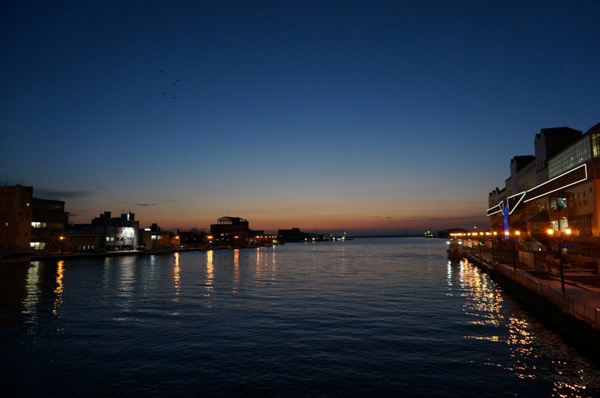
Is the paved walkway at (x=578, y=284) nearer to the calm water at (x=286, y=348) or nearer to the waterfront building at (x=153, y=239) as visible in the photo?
the calm water at (x=286, y=348)

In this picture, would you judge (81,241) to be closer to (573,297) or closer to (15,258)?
(15,258)

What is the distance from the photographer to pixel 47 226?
13212 cm

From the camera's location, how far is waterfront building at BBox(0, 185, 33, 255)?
4535 inches

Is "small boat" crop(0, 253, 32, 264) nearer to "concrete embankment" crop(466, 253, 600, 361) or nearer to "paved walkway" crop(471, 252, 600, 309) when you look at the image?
"concrete embankment" crop(466, 253, 600, 361)

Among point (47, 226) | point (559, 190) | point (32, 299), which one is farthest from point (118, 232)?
point (559, 190)

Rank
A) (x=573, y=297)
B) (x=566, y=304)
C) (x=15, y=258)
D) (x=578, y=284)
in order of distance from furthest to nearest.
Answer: (x=15, y=258), (x=578, y=284), (x=573, y=297), (x=566, y=304)

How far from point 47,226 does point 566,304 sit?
14960cm

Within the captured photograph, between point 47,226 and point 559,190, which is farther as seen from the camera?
point 47,226

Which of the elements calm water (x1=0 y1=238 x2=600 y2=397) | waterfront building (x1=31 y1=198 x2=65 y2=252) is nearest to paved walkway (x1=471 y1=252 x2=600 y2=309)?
calm water (x1=0 y1=238 x2=600 y2=397)

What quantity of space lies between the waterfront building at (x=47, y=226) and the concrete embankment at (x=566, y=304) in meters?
140

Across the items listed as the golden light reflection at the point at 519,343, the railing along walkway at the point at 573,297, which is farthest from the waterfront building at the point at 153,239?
the railing along walkway at the point at 573,297

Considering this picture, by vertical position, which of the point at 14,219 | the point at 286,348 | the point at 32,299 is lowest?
the point at 286,348

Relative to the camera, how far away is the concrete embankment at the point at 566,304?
2233 cm

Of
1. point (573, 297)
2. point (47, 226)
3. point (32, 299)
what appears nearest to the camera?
point (573, 297)
